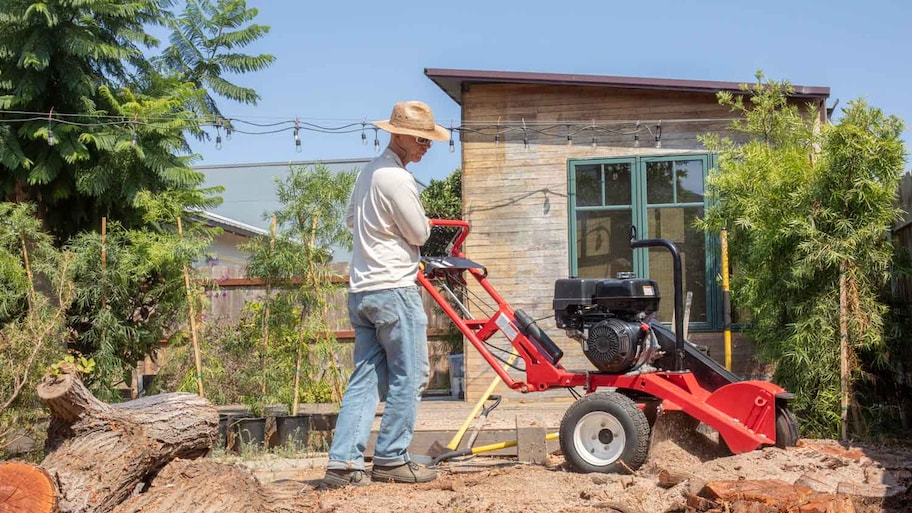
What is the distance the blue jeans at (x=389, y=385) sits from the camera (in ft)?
16.9

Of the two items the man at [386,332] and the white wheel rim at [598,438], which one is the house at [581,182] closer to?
the white wheel rim at [598,438]


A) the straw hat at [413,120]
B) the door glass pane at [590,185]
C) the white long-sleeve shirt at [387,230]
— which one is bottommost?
the white long-sleeve shirt at [387,230]

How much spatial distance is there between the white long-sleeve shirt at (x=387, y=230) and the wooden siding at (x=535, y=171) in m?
5.41

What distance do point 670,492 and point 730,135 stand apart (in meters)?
6.47

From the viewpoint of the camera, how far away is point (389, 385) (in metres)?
5.25

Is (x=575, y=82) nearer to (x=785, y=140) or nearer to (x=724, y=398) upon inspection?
(x=785, y=140)

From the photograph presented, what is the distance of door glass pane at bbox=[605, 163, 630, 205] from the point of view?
34.8 ft

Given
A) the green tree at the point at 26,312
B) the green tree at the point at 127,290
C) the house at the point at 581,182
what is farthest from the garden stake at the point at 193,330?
the house at the point at 581,182

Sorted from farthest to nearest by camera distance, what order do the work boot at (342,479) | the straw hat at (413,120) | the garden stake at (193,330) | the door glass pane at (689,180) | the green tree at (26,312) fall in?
the door glass pane at (689,180) < the garden stake at (193,330) < the green tree at (26,312) < the straw hat at (413,120) < the work boot at (342,479)

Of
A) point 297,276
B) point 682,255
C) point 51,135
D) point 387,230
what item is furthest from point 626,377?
point 51,135

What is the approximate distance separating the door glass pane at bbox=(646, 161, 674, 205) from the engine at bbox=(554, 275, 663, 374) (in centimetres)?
456

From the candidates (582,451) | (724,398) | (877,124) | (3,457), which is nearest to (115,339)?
(3,457)

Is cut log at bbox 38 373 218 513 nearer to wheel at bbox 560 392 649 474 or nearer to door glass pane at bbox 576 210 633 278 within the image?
wheel at bbox 560 392 649 474

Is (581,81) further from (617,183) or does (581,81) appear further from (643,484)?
(643,484)
